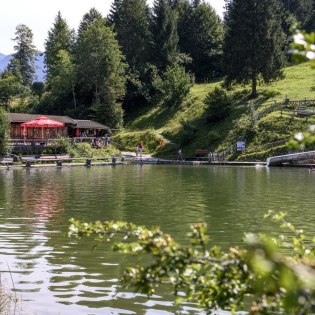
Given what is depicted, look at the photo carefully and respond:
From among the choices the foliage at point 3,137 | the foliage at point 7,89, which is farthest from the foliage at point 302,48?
the foliage at point 7,89

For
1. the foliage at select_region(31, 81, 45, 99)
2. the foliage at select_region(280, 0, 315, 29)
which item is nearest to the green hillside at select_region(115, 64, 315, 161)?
the foliage at select_region(280, 0, 315, 29)

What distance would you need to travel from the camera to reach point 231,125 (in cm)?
6275

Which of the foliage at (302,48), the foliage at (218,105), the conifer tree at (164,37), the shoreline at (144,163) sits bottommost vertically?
the shoreline at (144,163)

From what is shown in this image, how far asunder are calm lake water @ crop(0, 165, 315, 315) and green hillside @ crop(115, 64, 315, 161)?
18.4 m

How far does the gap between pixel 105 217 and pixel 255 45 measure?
51341mm

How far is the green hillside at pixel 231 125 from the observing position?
57062 millimetres

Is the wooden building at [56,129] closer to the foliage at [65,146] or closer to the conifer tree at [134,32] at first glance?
the foliage at [65,146]

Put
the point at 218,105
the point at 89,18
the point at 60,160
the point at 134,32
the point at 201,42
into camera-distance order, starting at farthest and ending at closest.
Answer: the point at 89,18, the point at 201,42, the point at 134,32, the point at 218,105, the point at 60,160

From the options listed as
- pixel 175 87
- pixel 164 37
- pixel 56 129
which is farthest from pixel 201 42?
pixel 56 129

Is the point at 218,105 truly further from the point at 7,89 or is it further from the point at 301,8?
the point at 301,8

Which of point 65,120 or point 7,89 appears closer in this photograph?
point 65,120

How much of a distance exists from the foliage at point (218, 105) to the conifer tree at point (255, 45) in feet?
15.9

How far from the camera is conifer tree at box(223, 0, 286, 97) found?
215ft

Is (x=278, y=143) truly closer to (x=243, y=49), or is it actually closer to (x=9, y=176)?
(x=243, y=49)
